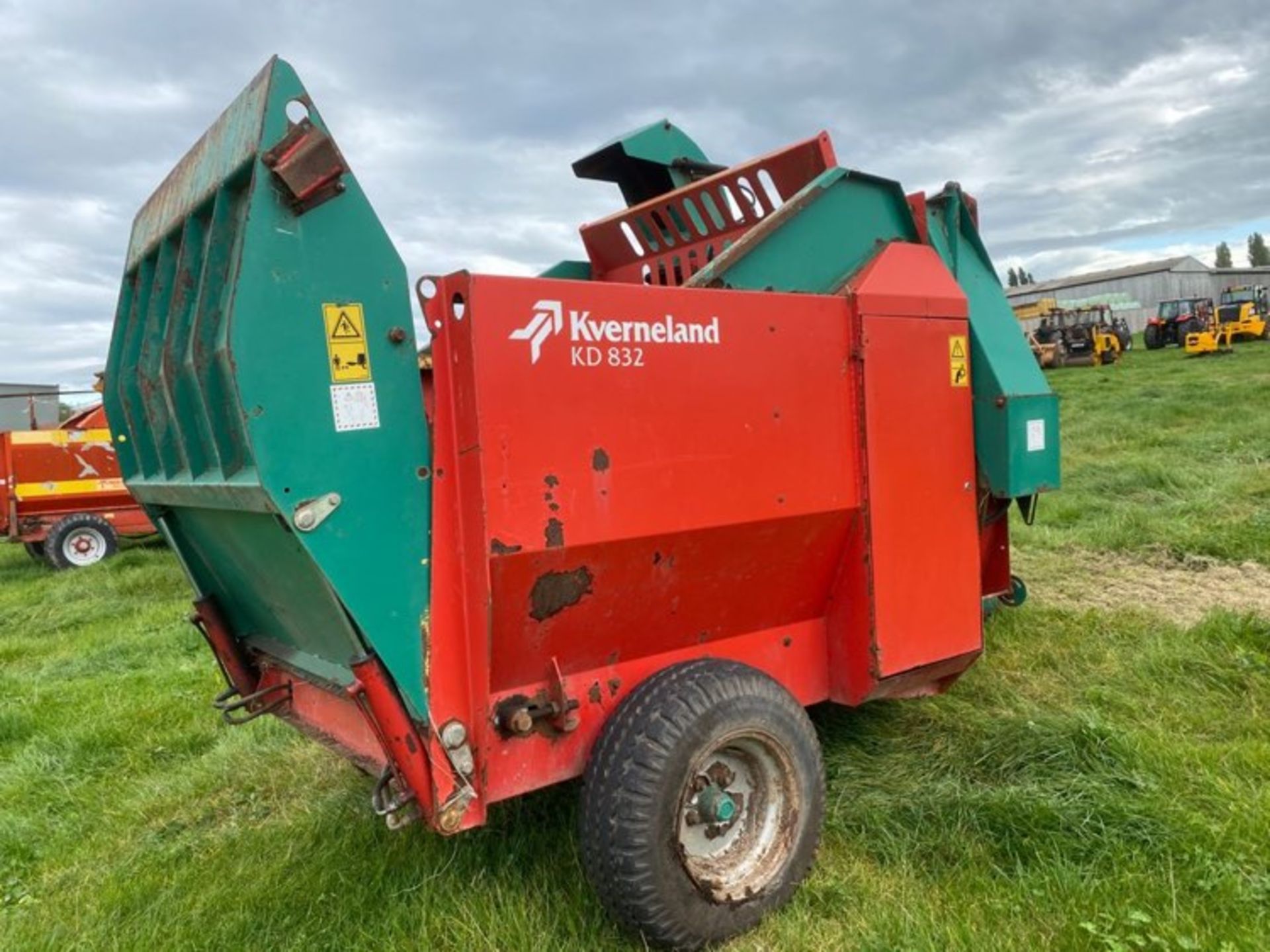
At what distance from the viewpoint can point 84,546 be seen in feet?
36.3

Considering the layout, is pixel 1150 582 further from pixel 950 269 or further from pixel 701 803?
pixel 701 803

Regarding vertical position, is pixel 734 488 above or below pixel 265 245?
below

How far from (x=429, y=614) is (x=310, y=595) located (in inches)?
13.8

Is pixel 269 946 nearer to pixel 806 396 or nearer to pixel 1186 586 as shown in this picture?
pixel 806 396

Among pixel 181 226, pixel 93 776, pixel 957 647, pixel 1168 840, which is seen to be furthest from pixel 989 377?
pixel 93 776

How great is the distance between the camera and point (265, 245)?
6.96ft

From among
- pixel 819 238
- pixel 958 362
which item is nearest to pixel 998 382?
pixel 958 362

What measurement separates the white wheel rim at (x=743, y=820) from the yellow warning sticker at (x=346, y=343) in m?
1.37

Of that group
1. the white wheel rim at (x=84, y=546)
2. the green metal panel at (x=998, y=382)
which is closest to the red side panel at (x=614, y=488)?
the green metal panel at (x=998, y=382)

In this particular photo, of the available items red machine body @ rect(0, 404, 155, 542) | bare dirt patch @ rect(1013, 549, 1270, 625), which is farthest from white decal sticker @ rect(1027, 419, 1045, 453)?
red machine body @ rect(0, 404, 155, 542)

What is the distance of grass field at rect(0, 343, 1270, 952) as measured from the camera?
8.55 ft

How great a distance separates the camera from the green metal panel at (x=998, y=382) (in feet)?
11.4

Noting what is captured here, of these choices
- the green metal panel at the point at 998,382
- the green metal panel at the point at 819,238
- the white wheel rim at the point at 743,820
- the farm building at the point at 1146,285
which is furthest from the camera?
the farm building at the point at 1146,285

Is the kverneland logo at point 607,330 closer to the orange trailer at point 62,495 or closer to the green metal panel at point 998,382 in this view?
the green metal panel at point 998,382
